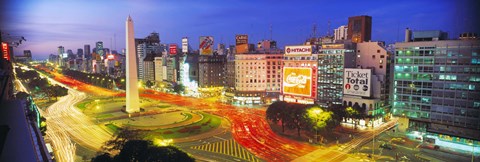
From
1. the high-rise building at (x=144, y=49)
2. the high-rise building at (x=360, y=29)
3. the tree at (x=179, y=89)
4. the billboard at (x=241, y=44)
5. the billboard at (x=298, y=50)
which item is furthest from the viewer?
the high-rise building at (x=144, y=49)

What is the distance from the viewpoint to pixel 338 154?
4175cm

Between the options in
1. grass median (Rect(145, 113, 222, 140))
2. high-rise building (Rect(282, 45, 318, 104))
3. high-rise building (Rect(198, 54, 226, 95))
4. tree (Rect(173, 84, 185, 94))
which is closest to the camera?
grass median (Rect(145, 113, 222, 140))

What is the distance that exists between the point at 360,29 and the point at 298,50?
3776 cm

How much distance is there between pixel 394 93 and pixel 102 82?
10367 centimetres

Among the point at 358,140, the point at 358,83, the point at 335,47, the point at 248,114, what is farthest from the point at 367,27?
the point at 358,140

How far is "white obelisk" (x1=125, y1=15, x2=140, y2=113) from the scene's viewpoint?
208 ft

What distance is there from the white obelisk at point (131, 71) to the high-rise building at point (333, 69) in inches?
1573

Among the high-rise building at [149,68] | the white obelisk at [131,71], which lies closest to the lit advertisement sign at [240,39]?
the high-rise building at [149,68]

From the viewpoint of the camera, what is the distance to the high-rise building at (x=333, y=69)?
2621 inches

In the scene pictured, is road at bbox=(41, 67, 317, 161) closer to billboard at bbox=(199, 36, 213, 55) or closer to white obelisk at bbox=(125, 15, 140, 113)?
white obelisk at bbox=(125, 15, 140, 113)

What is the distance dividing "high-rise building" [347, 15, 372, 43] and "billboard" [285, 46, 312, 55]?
33775 millimetres

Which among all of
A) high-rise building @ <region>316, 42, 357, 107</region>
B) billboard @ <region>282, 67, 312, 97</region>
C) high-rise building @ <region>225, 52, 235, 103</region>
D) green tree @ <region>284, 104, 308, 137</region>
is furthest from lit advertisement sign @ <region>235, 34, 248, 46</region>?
green tree @ <region>284, 104, 308, 137</region>

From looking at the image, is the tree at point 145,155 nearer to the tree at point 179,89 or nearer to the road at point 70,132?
the road at point 70,132

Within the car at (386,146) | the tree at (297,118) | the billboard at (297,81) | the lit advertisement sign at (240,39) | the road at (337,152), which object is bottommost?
the road at (337,152)
